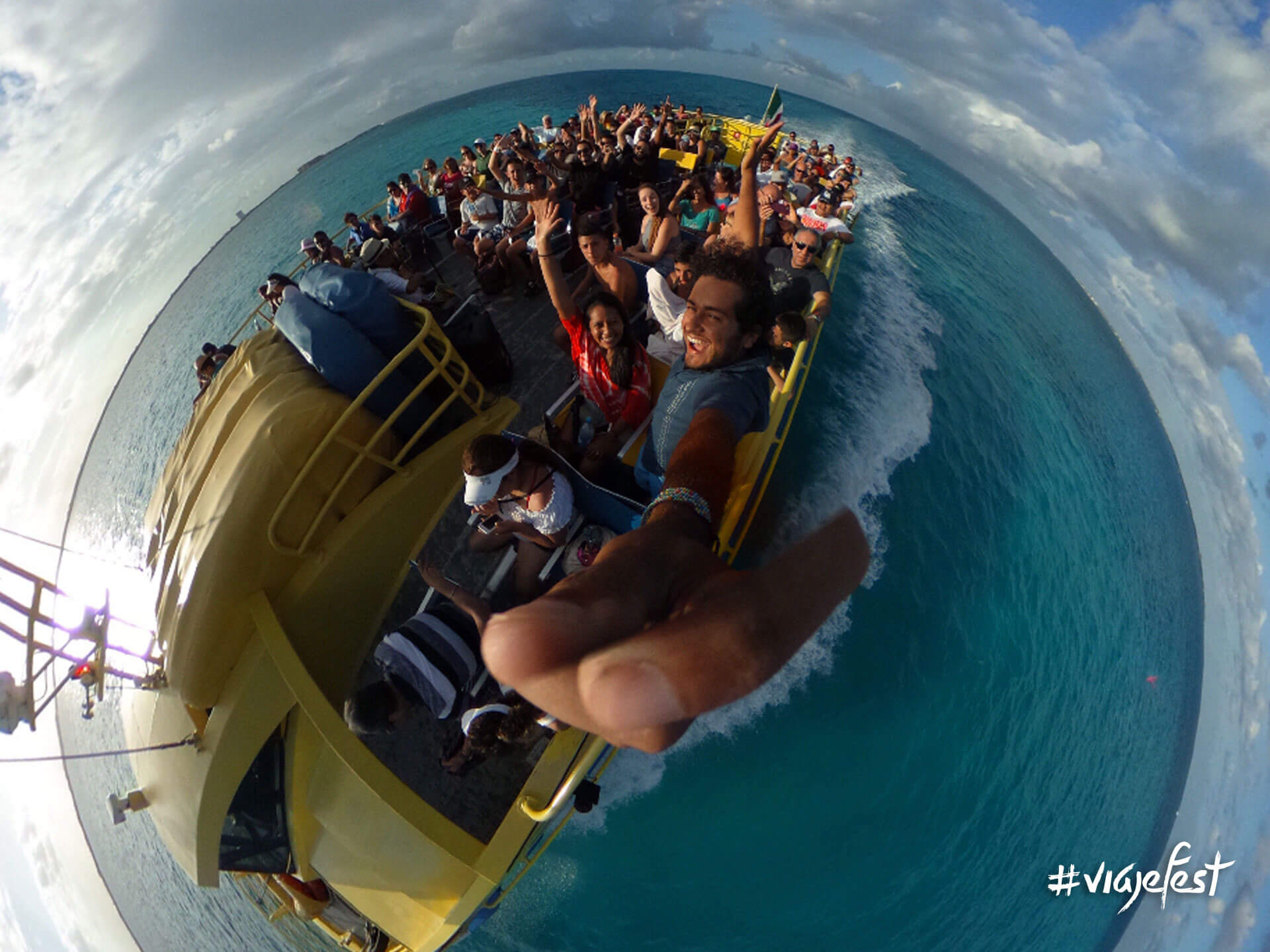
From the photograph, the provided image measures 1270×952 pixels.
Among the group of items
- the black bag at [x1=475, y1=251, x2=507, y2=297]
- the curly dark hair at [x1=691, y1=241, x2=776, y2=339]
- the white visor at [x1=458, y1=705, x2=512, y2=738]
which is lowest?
the white visor at [x1=458, y1=705, x2=512, y2=738]

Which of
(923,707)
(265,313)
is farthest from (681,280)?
(265,313)

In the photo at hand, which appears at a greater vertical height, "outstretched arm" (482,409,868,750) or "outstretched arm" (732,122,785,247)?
"outstretched arm" (732,122,785,247)

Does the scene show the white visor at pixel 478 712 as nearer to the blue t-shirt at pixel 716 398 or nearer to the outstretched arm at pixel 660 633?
the blue t-shirt at pixel 716 398

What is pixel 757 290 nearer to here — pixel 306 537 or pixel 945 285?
pixel 306 537

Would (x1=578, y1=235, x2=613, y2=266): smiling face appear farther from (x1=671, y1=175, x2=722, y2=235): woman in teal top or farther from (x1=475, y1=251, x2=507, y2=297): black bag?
(x1=671, y1=175, x2=722, y2=235): woman in teal top

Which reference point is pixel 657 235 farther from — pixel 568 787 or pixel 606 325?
pixel 568 787

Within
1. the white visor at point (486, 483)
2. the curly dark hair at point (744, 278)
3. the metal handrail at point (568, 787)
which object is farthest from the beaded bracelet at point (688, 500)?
the metal handrail at point (568, 787)

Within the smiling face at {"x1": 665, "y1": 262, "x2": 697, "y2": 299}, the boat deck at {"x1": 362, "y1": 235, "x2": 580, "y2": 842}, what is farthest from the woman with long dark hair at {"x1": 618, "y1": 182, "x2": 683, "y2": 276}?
the boat deck at {"x1": 362, "y1": 235, "x2": 580, "y2": 842}
